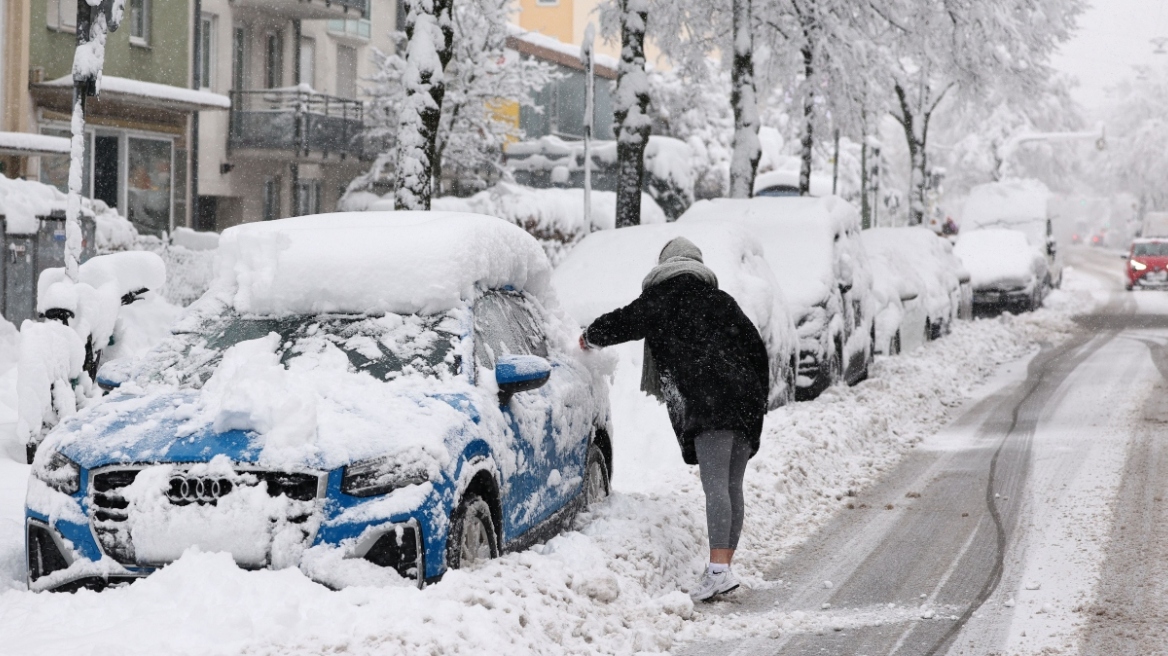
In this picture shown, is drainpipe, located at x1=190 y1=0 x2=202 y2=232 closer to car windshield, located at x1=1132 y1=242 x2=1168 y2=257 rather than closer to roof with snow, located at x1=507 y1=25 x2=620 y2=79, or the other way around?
roof with snow, located at x1=507 y1=25 x2=620 y2=79

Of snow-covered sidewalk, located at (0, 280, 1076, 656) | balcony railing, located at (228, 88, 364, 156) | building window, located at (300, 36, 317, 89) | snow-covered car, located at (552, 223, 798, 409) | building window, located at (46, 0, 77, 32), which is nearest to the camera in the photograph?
snow-covered sidewalk, located at (0, 280, 1076, 656)

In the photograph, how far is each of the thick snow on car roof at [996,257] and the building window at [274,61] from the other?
1632cm

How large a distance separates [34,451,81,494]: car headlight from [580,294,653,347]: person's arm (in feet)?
8.73

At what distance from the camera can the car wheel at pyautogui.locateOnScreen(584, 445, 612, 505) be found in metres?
7.88

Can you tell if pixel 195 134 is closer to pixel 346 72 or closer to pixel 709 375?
pixel 346 72

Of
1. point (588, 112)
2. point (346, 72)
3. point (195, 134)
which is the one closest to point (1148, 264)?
point (346, 72)

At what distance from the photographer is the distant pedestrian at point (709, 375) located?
704cm

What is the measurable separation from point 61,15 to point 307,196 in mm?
11021

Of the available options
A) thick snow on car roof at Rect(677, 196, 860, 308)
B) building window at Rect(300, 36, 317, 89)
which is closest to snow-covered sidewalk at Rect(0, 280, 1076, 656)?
thick snow on car roof at Rect(677, 196, 860, 308)

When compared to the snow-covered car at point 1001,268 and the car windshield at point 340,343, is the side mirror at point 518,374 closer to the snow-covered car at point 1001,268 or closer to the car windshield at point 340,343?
the car windshield at point 340,343

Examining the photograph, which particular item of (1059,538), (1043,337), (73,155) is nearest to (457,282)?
(1059,538)

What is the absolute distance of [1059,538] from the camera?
8.35 metres

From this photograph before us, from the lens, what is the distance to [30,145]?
67.5 ft

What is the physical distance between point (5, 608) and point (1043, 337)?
2262 cm
